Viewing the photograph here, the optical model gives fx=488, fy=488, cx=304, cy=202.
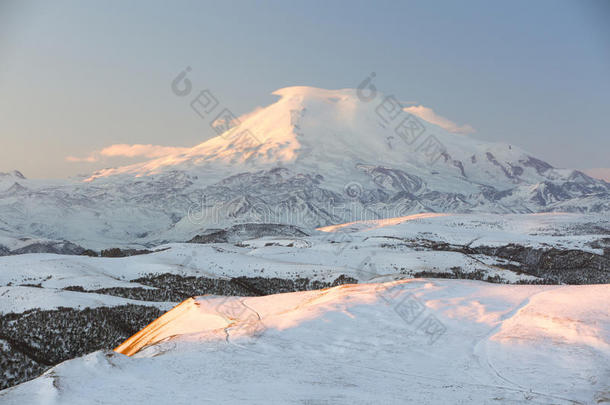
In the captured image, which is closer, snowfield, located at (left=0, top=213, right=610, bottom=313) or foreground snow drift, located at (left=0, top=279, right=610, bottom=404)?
foreground snow drift, located at (left=0, top=279, right=610, bottom=404)

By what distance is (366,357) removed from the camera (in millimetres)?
14609

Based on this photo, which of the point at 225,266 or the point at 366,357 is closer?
the point at 366,357

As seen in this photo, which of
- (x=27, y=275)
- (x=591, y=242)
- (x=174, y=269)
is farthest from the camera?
(x=591, y=242)

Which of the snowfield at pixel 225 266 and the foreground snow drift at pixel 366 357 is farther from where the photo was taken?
the snowfield at pixel 225 266

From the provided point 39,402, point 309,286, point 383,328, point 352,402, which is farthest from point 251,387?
point 309,286

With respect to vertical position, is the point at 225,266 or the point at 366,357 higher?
the point at 366,357

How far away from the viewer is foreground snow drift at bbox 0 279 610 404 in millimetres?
11602

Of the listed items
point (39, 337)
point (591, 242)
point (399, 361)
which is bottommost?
point (39, 337)

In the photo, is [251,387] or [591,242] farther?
[591,242]

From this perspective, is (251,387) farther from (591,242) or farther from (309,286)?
(591,242)

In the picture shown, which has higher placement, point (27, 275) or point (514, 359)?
point (514, 359)

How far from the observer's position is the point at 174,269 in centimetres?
6184

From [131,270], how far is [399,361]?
5434cm

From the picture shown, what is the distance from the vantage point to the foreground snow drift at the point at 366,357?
38.1 ft
